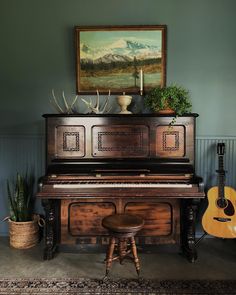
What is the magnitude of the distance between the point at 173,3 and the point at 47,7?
1413 mm

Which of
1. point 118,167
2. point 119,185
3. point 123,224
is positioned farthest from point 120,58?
point 123,224

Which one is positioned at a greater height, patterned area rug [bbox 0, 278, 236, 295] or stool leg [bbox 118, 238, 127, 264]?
stool leg [bbox 118, 238, 127, 264]

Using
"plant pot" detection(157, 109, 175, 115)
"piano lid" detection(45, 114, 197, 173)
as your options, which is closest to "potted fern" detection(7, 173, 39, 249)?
"piano lid" detection(45, 114, 197, 173)

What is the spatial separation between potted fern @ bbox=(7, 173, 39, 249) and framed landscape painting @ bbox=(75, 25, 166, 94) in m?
1.29

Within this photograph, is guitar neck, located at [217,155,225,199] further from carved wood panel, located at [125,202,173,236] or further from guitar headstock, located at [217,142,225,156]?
carved wood panel, located at [125,202,173,236]

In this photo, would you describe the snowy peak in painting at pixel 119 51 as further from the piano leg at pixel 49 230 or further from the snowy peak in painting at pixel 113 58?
the piano leg at pixel 49 230

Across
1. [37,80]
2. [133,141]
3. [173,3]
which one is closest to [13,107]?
[37,80]

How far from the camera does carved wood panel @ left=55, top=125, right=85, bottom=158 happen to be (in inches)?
116

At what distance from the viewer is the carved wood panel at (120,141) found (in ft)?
9.78

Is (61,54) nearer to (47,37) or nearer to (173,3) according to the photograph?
(47,37)

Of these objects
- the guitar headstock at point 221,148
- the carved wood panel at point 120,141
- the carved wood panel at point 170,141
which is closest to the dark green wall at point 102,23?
the guitar headstock at point 221,148

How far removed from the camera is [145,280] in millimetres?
2465

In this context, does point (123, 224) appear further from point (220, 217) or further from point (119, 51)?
point (119, 51)

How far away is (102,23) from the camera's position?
3295 mm
